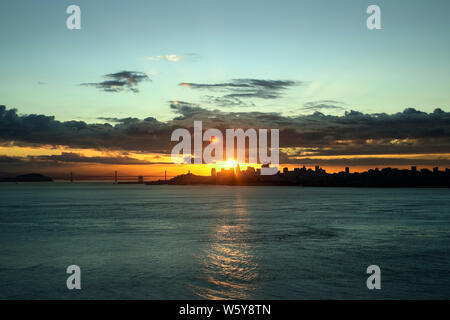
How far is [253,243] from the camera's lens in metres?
31.0

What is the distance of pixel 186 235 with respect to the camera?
36.2 metres

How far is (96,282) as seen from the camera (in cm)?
1936

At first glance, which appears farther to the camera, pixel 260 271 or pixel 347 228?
pixel 347 228
